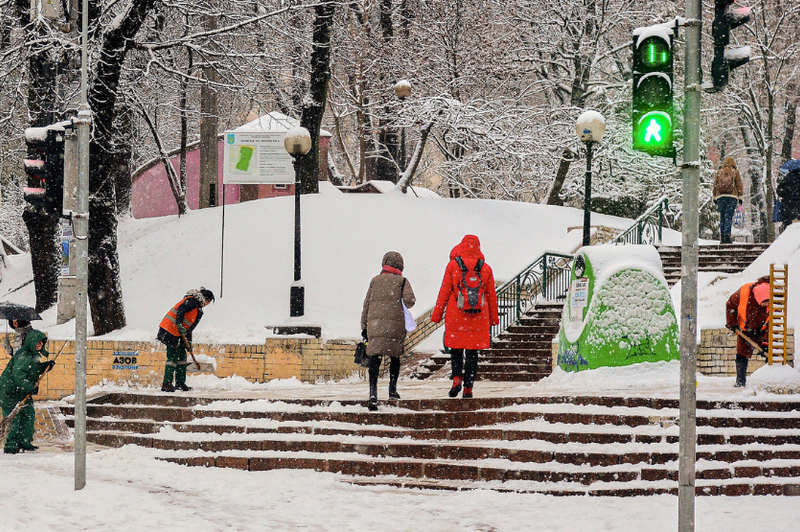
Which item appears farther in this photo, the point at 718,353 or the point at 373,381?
the point at 718,353

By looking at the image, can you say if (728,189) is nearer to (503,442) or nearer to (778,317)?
(778,317)

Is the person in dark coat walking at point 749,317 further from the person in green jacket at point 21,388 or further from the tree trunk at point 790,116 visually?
the tree trunk at point 790,116

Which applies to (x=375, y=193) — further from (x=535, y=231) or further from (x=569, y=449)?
(x=569, y=449)

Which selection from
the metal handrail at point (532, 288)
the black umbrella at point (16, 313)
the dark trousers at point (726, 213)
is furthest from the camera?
the dark trousers at point (726, 213)

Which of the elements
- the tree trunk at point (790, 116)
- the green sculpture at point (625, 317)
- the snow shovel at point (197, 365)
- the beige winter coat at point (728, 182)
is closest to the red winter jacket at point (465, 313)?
the green sculpture at point (625, 317)

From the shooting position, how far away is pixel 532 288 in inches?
744

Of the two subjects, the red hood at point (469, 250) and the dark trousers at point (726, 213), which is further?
the dark trousers at point (726, 213)

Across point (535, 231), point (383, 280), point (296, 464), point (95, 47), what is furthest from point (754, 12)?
point (296, 464)

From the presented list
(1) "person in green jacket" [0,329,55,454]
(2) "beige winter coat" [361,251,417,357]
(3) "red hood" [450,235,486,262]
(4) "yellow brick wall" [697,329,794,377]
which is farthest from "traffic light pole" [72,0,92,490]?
(4) "yellow brick wall" [697,329,794,377]

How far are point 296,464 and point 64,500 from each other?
253 centimetres

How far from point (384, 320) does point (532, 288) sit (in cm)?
818

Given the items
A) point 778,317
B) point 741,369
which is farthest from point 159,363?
point 778,317

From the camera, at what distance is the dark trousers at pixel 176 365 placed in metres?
13.8

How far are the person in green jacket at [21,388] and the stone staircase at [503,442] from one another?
37.0 inches
